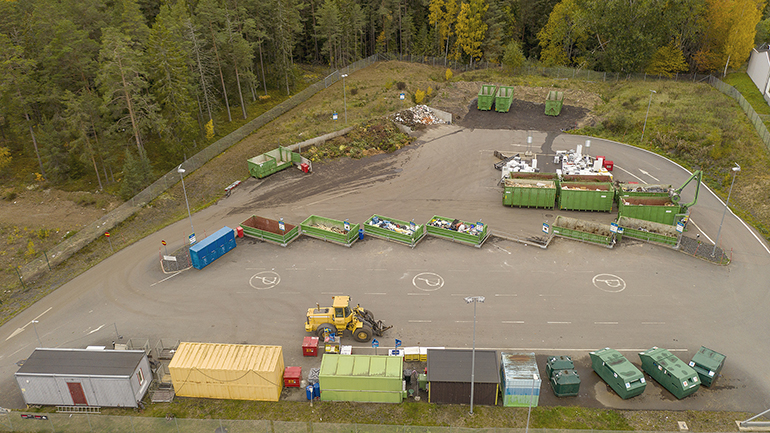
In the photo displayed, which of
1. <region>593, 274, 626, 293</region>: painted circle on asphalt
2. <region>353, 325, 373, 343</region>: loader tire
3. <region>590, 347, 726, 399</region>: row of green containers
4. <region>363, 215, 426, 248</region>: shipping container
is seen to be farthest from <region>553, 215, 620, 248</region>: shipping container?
<region>353, 325, 373, 343</region>: loader tire

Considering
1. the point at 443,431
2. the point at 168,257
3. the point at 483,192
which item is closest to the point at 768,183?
the point at 483,192

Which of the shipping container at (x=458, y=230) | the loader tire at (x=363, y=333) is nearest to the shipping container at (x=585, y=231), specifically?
the shipping container at (x=458, y=230)

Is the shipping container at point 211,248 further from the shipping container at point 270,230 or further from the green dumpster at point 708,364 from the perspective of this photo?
the green dumpster at point 708,364

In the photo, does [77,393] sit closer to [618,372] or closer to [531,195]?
[618,372]

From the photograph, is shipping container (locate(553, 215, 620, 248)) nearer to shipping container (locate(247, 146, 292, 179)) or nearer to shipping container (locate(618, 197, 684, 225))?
shipping container (locate(618, 197, 684, 225))

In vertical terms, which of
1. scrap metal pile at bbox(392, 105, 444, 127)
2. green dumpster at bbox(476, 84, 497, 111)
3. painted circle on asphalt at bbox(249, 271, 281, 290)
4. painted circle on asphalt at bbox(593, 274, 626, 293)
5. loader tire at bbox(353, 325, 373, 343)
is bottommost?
painted circle on asphalt at bbox(249, 271, 281, 290)

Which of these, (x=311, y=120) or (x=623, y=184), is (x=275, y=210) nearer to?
(x=311, y=120)

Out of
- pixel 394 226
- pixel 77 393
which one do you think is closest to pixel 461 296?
pixel 394 226
